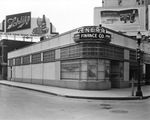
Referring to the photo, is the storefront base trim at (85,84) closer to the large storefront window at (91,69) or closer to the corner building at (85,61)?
the corner building at (85,61)

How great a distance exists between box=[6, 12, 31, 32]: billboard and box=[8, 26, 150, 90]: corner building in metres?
21.9

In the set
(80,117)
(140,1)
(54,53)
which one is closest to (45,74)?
(54,53)

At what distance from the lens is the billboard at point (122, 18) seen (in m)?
62.8

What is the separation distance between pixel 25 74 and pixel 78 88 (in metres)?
19.0

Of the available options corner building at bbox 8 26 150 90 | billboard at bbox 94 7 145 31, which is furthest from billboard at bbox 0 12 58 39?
corner building at bbox 8 26 150 90

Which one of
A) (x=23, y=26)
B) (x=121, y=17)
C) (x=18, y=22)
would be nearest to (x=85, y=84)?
(x=18, y=22)

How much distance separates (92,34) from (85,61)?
106 inches

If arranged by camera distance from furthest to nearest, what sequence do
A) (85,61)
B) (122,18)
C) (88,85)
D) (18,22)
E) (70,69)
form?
(122,18) → (18,22) → (70,69) → (85,61) → (88,85)

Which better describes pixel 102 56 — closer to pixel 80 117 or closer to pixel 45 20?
pixel 80 117

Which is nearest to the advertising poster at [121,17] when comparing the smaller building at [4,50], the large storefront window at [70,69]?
the smaller building at [4,50]

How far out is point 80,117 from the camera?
1063cm

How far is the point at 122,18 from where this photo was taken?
6481 centimetres

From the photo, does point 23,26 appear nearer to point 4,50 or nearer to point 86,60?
point 4,50

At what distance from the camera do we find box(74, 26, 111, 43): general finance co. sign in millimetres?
24156
